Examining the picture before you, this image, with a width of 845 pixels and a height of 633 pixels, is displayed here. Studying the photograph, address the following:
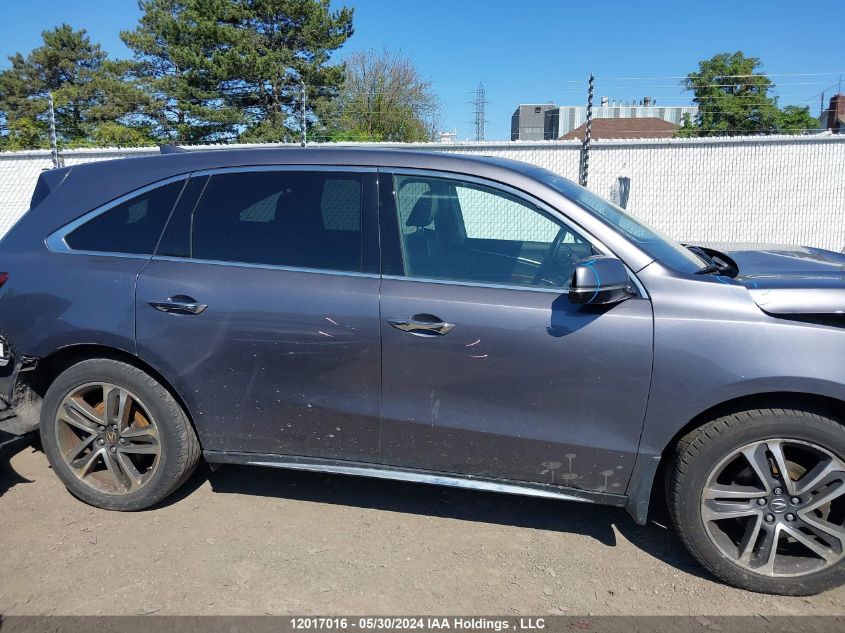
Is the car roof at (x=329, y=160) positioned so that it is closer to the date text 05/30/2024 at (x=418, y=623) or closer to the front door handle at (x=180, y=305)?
the front door handle at (x=180, y=305)

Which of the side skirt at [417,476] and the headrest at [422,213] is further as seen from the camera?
the headrest at [422,213]

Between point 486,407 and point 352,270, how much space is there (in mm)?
895

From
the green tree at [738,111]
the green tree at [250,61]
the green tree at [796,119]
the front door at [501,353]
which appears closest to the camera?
the front door at [501,353]

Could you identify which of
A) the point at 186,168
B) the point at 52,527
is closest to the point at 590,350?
the point at 186,168

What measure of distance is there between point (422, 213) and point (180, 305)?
1263 mm

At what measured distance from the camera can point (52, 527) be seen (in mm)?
3264

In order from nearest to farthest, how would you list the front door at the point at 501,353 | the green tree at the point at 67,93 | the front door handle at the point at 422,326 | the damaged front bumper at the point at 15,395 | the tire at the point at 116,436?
the front door at the point at 501,353 → the front door handle at the point at 422,326 → the tire at the point at 116,436 → the damaged front bumper at the point at 15,395 → the green tree at the point at 67,93

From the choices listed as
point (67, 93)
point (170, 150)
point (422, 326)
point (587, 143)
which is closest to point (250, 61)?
point (67, 93)

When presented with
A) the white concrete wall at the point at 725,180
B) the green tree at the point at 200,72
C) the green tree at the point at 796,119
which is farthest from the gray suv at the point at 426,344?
the green tree at the point at 796,119

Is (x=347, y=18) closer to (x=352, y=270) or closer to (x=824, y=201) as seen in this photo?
(x=824, y=201)

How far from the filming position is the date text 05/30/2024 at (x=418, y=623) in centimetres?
254

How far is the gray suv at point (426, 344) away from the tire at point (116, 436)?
0.01m

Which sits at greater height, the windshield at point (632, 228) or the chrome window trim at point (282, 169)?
the chrome window trim at point (282, 169)

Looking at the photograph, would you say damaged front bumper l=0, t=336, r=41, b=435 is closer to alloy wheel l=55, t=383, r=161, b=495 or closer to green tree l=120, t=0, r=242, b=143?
alloy wheel l=55, t=383, r=161, b=495
